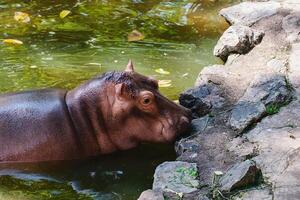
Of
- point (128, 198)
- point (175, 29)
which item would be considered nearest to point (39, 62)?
point (175, 29)

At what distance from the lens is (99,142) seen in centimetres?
516

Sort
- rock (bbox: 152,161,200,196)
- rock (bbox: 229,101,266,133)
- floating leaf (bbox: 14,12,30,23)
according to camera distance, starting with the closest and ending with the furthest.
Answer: rock (bbox: 152,161,200,196) < rock (bbox: 229,101,266,133) < floating leaf (bbox: 14,12,30,23)

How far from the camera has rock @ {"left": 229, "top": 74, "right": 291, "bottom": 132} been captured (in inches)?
187

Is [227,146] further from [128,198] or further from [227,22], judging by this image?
[227,22]

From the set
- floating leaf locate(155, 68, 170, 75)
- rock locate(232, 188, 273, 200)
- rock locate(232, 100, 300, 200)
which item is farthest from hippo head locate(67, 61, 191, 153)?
floating leaf locate(155, 68, 170, 75)

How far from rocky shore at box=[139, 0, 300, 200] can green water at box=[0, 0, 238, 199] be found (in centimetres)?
46

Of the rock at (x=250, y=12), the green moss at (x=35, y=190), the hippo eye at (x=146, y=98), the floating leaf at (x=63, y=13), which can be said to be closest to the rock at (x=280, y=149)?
the hippo eye at (x=146, y=98)

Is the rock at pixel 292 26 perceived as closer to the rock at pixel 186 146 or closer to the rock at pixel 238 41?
the rock at pixel 238 41

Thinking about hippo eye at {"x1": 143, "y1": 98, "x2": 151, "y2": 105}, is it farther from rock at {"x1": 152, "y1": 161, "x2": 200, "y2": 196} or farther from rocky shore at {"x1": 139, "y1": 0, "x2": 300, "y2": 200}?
rock at {"x1": 152, "y1": 161, "x2": 200, "y2": 196}

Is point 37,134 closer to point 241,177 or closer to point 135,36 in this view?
point 241,177

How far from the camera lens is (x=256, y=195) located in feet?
12.5

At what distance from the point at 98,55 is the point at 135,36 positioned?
703 mm

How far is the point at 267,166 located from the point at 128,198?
1.02 m

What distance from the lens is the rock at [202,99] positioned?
205 inches
